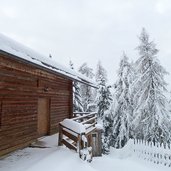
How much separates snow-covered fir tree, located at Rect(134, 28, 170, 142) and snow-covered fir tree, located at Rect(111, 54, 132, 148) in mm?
3395

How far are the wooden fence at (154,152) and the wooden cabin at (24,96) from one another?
16.7 feet

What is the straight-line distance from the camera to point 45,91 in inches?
531

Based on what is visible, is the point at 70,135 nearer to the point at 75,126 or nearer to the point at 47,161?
the point at 75,126

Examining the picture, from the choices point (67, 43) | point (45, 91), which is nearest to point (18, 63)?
point (45, 91)

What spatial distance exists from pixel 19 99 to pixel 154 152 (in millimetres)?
8319

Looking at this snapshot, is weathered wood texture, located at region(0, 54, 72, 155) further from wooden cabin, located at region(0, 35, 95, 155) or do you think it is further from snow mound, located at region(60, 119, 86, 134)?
snow mound, located at region(60, 119, 86, 134)

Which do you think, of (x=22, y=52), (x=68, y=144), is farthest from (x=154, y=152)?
(x=22, y=52)

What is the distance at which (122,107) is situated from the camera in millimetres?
27125

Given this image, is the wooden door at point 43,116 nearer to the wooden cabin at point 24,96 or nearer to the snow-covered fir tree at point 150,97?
the wooden cabin at point 24,96

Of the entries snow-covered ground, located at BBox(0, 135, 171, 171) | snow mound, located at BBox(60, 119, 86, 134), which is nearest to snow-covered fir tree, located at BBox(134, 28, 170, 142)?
snow-covered ground, located at BBox(0, 135, 171, 171)

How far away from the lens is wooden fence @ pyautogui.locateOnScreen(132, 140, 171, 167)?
14.1 metres

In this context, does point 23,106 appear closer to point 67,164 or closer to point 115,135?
point 67,164

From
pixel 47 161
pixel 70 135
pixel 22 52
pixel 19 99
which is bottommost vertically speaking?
pixel 47 161

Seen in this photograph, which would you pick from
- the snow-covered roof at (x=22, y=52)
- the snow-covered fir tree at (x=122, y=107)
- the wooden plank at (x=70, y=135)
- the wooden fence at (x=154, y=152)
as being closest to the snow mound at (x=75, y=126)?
the wooden plank at (x=70, y=135)
